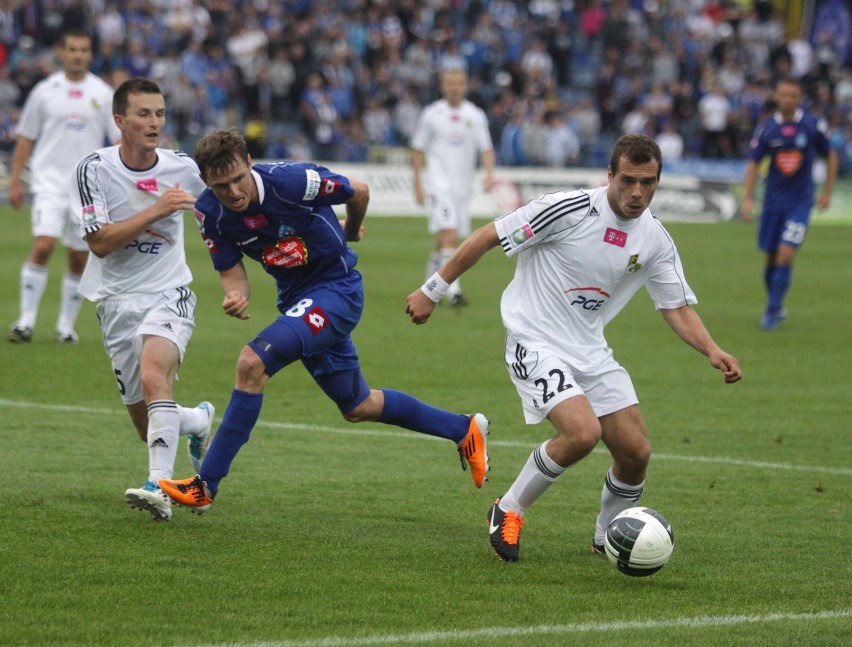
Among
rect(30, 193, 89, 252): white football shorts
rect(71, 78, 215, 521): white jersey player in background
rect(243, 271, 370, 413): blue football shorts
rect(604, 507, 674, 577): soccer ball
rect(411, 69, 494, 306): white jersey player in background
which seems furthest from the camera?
rect(411, 69, 494, 306): white jersey player in background

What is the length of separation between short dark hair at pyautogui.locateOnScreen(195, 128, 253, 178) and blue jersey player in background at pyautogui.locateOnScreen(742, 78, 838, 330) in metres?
8.96

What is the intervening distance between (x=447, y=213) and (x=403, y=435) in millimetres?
7415

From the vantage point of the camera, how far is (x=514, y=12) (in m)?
35.1

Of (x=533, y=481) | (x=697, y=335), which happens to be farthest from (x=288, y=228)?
(x=697, y=335)

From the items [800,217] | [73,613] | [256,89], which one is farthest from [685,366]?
[256,89]

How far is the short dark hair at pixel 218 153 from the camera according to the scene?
235 inches

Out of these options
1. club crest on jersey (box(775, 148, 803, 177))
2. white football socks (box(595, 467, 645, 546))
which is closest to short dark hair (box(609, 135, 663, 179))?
white football socks (box(595, 467, 645, 546))

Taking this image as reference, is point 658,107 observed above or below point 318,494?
below

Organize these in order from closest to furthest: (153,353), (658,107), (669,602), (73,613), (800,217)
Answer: (73,613) → (669,602) → (153,353) → (800,217) → (658,107)

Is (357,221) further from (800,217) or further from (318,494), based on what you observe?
(800,217)

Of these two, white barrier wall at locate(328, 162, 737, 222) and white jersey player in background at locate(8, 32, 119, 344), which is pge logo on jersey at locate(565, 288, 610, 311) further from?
white barrier wall at locate(328, 162, 737, 222)

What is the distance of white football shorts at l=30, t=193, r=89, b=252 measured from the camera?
11.6 metres

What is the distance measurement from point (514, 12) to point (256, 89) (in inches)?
343

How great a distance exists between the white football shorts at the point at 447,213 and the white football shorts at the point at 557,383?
32.7 feet
